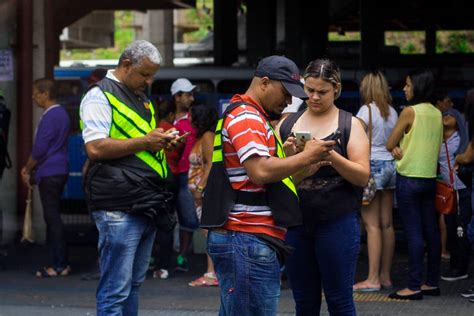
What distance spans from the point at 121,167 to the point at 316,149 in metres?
1.42

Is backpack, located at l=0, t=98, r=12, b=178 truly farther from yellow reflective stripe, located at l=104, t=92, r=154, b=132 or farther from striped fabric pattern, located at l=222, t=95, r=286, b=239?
striped fabric pattern, located at l=222, t=95, r=286, b=239

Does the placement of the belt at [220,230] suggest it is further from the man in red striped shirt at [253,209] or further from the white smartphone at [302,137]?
the white smartphone at [302,137]

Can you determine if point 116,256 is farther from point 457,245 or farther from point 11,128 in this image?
point 11,128

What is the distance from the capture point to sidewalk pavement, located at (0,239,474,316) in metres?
8.08

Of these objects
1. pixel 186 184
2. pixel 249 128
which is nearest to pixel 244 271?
pixel 249 128

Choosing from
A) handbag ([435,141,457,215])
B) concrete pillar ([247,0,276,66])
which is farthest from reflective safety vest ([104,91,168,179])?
concrete pillar ([247,0,276,66])

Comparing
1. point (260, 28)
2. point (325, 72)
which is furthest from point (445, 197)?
point (260, 28)

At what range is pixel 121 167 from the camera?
5.80 metres

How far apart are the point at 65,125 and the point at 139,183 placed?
387 centimetres

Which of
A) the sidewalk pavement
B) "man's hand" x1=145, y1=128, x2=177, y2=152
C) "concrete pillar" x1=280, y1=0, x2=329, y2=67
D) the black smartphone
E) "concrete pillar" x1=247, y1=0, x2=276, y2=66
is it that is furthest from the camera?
"concrete pillar" x1=247, y1=0, x2=276, y2=66

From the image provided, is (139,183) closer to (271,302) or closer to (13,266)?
(271,302)

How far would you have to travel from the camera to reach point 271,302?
4918 mm

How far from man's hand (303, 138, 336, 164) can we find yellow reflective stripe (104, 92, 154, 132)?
1.34 meters

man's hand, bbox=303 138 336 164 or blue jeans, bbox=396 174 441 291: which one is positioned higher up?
man's hand, bbox=303 138 336 164
